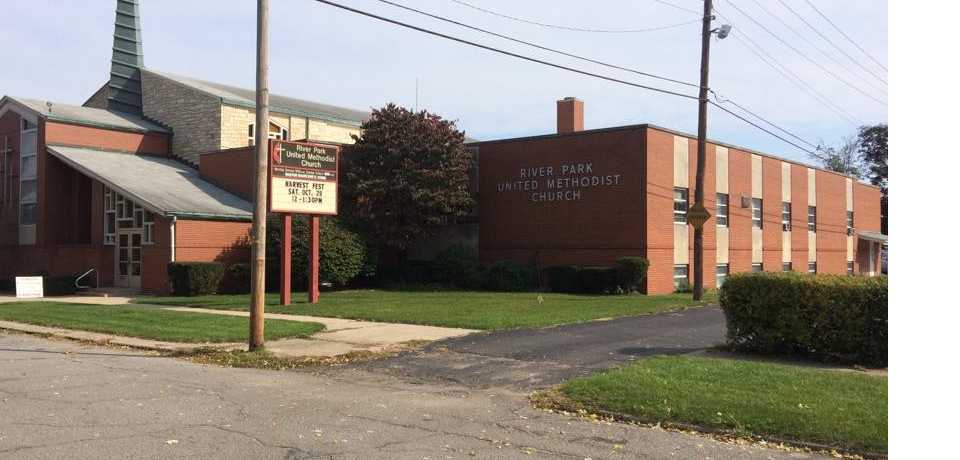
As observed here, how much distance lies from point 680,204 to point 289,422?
24376mm

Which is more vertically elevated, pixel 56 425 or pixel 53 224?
pixel 53 224

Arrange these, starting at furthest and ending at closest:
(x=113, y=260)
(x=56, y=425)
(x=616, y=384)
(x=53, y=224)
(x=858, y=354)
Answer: (x=53, y=224)
(x=113, y=260)
(x=858, y=354)
(x=616, y=384)
(x=56, y=425)

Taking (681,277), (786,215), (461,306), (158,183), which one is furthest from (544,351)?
(786,215)

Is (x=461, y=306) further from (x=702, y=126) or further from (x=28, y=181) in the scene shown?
(x=28, y=181)

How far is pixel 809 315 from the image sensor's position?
1155 cm

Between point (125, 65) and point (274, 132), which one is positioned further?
point (125, 65)

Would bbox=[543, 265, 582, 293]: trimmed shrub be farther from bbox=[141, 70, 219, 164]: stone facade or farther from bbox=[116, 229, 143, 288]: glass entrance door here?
bbox=[141, 70, 219, 164]: stone facade

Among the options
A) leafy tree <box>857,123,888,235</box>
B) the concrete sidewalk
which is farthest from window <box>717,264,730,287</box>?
leafy tree <box>857,123,888,235</box>

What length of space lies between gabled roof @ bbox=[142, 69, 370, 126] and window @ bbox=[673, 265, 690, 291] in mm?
19994

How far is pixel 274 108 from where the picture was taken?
3888cm

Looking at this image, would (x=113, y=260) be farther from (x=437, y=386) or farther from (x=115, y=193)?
(x=437, y=386)

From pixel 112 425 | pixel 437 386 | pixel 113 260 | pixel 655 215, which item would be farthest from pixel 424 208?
pixel 112 425

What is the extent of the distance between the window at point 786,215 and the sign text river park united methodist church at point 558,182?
520 inches

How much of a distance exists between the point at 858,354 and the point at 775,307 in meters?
1.30
